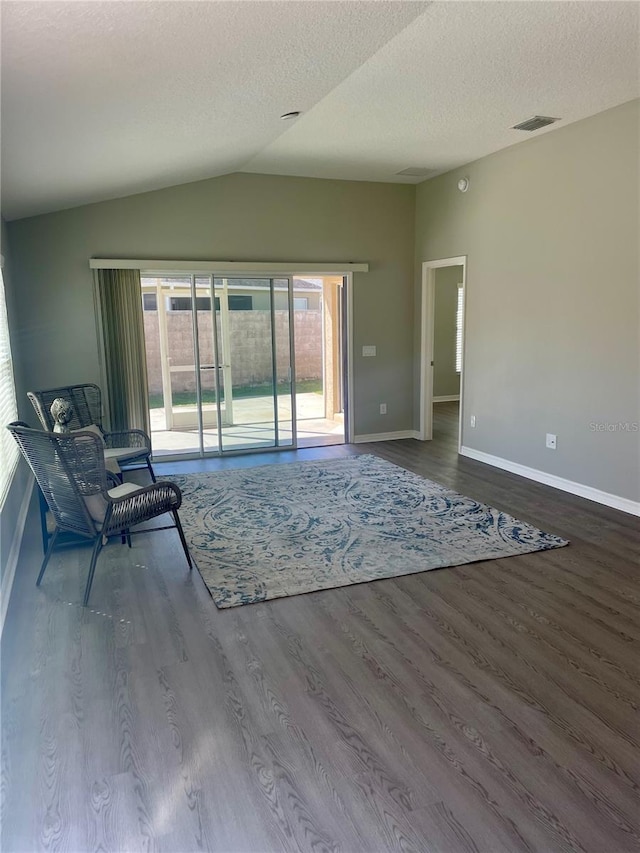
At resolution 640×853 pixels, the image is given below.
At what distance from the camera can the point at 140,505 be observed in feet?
11.3

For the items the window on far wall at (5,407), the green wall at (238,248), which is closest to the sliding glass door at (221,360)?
the green wall at (238,248)

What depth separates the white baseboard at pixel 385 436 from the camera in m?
7.38

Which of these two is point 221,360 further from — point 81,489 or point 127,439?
point 81,489

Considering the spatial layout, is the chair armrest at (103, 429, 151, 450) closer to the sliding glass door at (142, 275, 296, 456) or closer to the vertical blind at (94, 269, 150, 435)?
the vertical blind at (94, 269, 150, 435)

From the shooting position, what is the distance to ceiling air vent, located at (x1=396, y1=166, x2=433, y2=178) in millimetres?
6293

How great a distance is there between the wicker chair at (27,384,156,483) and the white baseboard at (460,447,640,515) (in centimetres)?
347

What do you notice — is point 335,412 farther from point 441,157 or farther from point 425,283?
point 441,157

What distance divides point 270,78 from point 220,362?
365 cm

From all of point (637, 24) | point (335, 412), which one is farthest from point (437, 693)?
point (335, 412)

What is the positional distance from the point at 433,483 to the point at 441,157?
10.8 ft

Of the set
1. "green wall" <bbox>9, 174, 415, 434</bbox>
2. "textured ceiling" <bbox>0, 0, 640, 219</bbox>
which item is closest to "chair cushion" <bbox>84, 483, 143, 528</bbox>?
"textured ceiling" <bbox>0, 0, 640, 219</bbox>

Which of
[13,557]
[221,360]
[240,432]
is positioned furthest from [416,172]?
[13,557]

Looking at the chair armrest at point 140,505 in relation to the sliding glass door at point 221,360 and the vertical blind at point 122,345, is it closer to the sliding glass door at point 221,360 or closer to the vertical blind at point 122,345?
the vertical blind at point 122,345

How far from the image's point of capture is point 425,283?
7.16 metres
